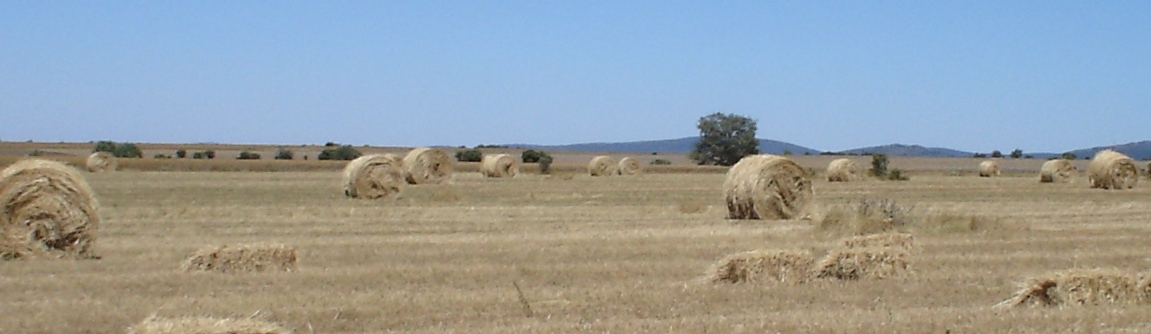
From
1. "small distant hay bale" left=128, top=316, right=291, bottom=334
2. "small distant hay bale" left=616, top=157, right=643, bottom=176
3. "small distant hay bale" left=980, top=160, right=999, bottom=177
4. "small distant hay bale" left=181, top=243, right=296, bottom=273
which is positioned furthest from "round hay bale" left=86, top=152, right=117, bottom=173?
"small distant hay bale" left=128, top=316, right=291, bottom=334

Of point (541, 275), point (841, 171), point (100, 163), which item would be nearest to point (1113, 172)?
point (841, 171)

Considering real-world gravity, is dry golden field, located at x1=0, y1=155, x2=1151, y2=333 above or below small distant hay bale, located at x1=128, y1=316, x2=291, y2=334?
below

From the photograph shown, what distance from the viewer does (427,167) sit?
3319 cm

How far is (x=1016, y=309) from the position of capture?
8.84 m

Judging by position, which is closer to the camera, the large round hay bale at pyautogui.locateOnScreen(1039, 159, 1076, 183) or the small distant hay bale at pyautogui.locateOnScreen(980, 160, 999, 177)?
the large round hay bale at pyautogui.locateOnScreen(1039, 159, 1076, 183)

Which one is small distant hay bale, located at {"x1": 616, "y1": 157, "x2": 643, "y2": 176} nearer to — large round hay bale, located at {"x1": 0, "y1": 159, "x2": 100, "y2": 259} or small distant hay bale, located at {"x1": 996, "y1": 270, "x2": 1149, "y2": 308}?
large round hay bale, located at {"x1": 0, "y1": 159, "x2": 100, "y2": 259}

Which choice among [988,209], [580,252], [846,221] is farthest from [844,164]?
[580,252]

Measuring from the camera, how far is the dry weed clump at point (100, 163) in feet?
143

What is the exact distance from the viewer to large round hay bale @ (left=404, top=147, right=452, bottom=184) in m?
32.8

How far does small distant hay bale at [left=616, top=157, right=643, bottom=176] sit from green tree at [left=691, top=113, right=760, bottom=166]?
108 ft

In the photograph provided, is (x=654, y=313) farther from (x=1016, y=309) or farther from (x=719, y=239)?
(x=719, y=239)

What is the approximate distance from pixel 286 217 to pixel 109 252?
5930mm

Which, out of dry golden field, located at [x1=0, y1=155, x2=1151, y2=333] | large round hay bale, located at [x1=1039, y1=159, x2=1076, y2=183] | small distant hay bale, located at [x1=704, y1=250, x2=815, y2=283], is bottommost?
dry golden field, located at [x1=0, y1=155, x2=1151, y2=333]

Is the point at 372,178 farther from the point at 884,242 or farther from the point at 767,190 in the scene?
the point at 884,242
